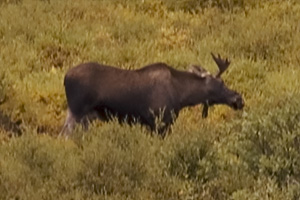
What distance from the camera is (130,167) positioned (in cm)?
861

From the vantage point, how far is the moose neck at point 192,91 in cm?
1046

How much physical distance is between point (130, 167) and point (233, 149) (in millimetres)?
1445

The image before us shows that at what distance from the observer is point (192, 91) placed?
10.5 metres

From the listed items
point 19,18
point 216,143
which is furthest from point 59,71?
point 216,143

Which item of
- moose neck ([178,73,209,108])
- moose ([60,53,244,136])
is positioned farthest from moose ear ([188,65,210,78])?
moose ([60,53,244,136])

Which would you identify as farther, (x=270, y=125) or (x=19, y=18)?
(x=19, y=18)

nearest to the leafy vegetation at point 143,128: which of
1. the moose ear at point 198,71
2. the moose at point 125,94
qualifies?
the moose at point 125,94

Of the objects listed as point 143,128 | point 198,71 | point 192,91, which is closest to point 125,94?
point 143,128

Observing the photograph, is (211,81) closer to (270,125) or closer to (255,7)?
(270,125)

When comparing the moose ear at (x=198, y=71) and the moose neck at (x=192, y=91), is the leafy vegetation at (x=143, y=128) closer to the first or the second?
the moose neck at (x=192, y=91)

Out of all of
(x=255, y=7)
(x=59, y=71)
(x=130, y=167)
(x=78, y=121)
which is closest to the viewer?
(x=130, y=167)

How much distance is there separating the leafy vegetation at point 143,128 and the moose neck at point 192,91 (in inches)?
12.7

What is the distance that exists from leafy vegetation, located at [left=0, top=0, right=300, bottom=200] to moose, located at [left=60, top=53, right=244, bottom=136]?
32 cm

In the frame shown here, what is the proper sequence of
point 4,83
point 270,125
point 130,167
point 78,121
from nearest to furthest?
point 130,167
point 270,125
point 78,121
point 4,83
